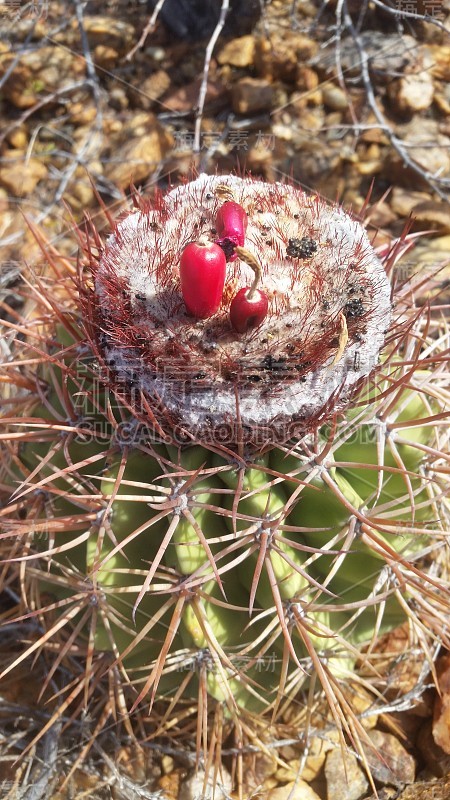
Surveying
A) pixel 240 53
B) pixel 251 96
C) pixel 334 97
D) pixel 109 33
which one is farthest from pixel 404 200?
pixel 109 33

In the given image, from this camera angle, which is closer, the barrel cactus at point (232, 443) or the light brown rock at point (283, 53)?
the barrel cactus at point (232, 443)

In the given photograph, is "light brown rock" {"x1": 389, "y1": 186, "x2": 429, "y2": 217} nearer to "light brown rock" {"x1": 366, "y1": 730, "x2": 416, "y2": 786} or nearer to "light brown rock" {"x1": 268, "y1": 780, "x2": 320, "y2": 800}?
"light brown rock" {"x1": 366, "y1": 730, "x2": 416, "y2": 786}

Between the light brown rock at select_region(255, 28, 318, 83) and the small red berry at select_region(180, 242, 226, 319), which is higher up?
the light brown rock at select_region(255, 28, 318, 83)

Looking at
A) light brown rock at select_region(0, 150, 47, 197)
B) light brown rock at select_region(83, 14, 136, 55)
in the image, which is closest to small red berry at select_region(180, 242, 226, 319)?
light brown rock at select_region(0, 150, 47, 197)

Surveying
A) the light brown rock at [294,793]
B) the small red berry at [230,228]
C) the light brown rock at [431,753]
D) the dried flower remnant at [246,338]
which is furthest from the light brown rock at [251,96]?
the light brown rock at [294,793]

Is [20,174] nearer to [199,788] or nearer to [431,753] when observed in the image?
[199,788]

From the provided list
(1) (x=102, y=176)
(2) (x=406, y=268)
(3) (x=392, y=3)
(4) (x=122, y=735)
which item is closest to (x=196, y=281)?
(4) (x=122, y=735)

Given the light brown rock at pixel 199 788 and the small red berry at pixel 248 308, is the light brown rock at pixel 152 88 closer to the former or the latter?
the small red berry at pixel 248 308
